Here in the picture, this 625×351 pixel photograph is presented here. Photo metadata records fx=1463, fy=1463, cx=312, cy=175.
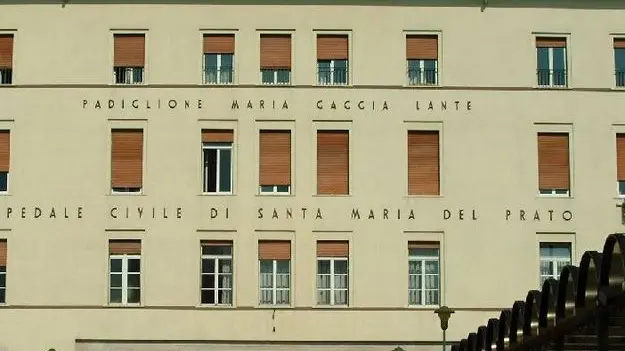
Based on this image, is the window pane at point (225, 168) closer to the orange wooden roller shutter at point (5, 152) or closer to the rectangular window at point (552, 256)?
the orange wooden roller shutter at point (5, 152)

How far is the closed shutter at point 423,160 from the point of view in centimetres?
3838

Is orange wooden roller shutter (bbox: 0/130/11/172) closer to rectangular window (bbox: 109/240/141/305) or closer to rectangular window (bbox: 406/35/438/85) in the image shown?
rectangular window (bbox: 109/240/141/305)

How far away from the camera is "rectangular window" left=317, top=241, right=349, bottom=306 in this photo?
38.0 metres

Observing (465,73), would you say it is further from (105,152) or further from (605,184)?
(105,152)

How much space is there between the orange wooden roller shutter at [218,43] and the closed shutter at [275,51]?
82cm

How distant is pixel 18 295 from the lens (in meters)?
37.8

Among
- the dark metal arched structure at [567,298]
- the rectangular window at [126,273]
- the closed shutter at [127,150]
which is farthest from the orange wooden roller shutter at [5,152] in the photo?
the dark metal arched structure at [567,298]

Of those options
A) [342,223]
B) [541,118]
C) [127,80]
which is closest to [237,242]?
[342,223]

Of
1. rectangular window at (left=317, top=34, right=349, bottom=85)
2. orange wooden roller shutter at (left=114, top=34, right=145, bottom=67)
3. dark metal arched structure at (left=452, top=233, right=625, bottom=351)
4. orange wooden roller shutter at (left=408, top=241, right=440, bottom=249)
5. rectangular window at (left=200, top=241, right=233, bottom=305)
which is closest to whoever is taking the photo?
dark metal arched structure at (left=452, top=233, right=625, bottom=351)

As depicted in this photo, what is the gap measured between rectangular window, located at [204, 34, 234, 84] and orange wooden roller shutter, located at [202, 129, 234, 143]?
1.32 metres

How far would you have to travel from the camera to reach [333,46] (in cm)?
3888

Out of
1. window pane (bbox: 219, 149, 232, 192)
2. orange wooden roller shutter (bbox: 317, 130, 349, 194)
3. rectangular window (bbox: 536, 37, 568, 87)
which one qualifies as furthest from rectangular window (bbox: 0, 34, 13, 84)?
rectangular window (bbox: 536, 37, 568, 87)

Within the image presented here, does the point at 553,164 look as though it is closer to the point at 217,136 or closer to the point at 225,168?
the point at 225,168

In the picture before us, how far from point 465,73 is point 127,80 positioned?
8931mm
